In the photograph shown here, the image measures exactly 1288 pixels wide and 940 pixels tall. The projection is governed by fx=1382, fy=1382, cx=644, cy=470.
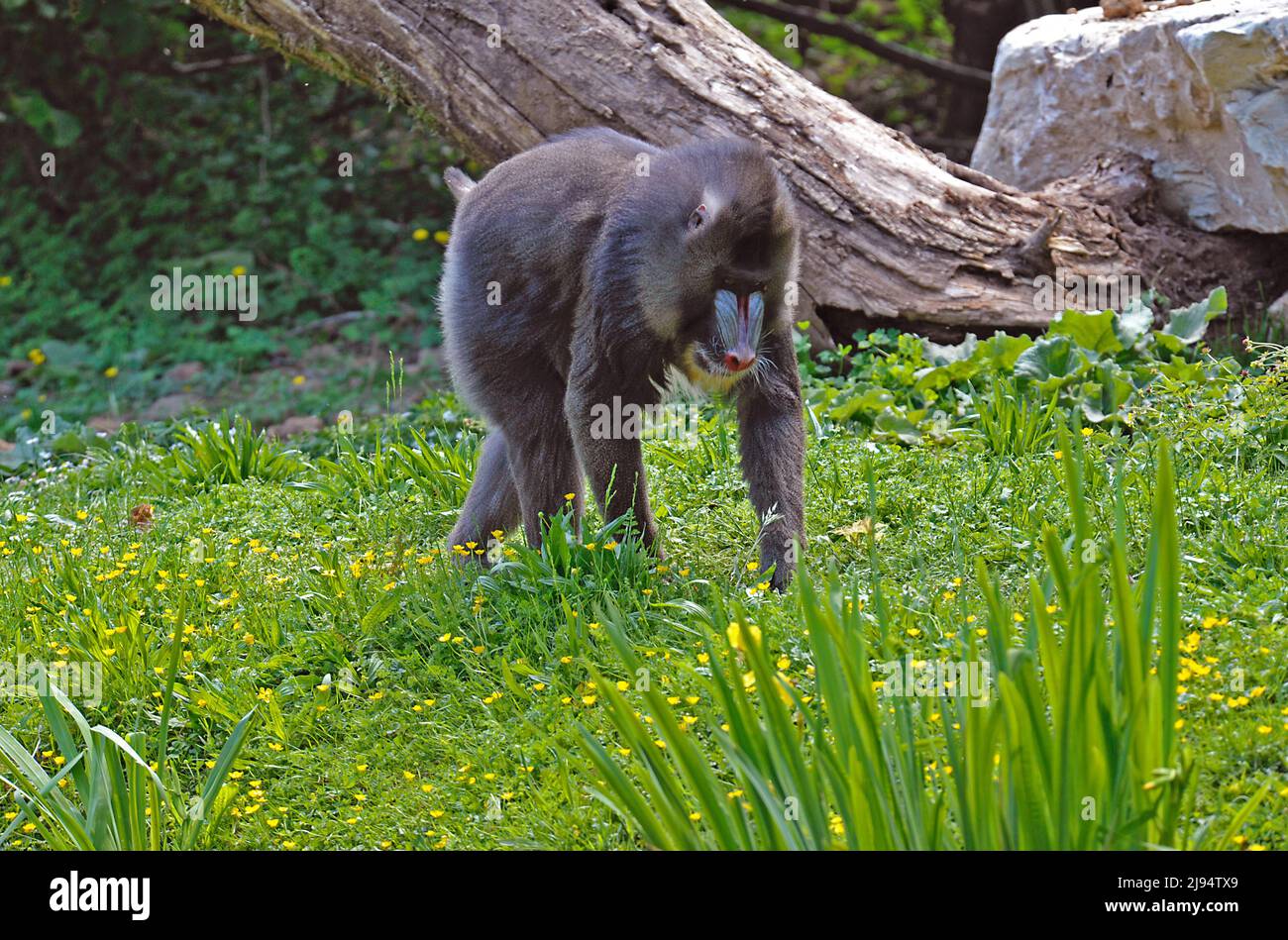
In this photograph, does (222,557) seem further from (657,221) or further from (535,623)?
(657,221)

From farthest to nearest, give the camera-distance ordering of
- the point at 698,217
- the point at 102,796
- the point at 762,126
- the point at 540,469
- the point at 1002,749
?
the point at 762,126 < the point at 540,469 < the point at 698,217 < the point at 102,796 < the point at 1002,749

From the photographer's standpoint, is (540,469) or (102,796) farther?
(540,469)

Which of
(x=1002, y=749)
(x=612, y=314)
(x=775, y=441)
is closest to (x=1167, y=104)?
(x=775, y=441)

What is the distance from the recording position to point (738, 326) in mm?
4191

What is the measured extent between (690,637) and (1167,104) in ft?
13.2

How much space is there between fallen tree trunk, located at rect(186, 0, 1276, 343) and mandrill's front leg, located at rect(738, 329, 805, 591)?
5.97ft

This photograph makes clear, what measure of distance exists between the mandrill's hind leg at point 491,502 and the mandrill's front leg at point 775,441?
3.01 ft

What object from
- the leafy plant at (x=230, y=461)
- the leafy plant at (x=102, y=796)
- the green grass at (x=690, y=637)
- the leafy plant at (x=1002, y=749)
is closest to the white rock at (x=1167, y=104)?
the green grass at (x=690, y=637)

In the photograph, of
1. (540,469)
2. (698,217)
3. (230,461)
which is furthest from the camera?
(230,461)

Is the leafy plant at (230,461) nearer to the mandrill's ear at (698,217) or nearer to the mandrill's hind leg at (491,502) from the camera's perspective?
the mandrill's hind leg at (491,502)

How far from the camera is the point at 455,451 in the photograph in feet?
18.3

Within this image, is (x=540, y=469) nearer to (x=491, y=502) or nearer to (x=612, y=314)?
(x=491, y=502)
